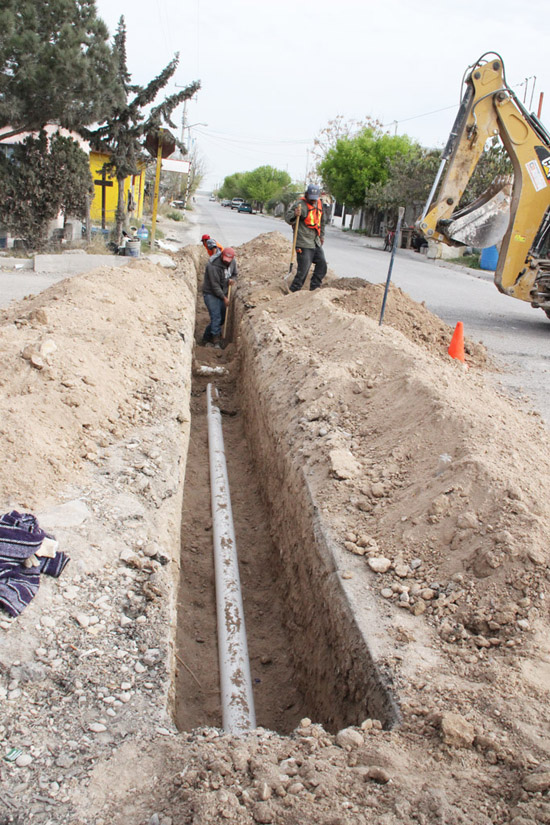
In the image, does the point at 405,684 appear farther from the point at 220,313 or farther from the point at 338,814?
the point at 220,313

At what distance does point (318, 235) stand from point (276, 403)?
14.9ft

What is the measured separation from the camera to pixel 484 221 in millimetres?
10852

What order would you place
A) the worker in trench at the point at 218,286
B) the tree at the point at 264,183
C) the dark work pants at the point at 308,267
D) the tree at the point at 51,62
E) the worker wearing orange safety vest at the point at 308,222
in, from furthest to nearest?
the tree at the point at 264,183, the tree at the point at 51,62, the worker in trench at the point at 218,286, the dark work pants at the point at 308,267, the worker wearing orange safety vest at the point at 308,222

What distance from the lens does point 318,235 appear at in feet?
34.5

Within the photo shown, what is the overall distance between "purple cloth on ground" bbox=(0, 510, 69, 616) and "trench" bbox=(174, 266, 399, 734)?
1.12m

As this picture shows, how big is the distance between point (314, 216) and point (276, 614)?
22.6 feet

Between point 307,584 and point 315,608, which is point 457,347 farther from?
point 315,608

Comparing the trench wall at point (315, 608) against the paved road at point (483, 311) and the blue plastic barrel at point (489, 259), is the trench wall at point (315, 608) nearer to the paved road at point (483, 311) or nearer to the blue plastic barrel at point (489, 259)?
the paved road at point (483, 311)

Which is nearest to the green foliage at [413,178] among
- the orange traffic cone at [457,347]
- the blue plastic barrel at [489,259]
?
the blue plastic barrel at [489,259]

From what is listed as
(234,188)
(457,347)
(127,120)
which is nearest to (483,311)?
(457,347)

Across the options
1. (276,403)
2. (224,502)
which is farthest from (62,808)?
(276,403)

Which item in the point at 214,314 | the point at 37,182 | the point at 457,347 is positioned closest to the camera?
A: the point at 457,347

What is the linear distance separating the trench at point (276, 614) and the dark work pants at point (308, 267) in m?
3.99

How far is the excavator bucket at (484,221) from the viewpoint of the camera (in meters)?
10.8
